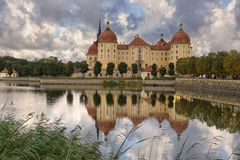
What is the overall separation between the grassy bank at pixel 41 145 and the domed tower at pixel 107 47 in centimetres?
8470

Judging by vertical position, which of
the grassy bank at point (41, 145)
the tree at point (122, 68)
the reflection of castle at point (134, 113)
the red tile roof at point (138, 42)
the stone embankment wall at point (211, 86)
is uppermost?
the red tile roof at point (138, 42)

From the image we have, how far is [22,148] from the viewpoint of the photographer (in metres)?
6.76

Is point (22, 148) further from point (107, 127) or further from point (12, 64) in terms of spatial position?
point (12, 64)

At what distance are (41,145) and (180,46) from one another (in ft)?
287

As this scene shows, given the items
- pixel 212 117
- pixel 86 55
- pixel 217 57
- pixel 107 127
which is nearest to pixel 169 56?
pixel 86 55

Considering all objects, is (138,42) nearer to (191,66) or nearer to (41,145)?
(191,66)

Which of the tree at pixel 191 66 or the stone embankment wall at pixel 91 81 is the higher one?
the tree at pixel 191 66

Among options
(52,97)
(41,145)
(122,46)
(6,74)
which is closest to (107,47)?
(122,46)

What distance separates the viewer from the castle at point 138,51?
93438mm

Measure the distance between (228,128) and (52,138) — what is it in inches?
563

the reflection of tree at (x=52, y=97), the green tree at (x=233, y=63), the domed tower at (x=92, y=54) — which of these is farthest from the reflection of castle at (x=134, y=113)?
the domed tower at (x=92, y=54)

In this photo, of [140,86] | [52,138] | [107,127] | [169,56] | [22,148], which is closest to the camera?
[22,148]

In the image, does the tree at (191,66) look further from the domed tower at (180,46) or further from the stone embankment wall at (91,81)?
the domed tower at (180,46)

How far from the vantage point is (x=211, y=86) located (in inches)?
2130
